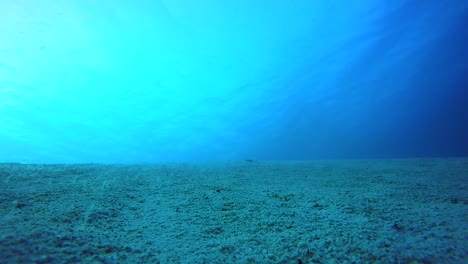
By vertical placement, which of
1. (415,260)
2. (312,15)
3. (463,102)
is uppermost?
(312,15)

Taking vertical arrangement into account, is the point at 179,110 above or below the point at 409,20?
below

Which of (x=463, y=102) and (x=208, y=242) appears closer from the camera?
(x=208, y=242)

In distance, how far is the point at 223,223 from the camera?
189 cm

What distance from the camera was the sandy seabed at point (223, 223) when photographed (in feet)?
4.51

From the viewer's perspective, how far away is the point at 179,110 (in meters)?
37.4

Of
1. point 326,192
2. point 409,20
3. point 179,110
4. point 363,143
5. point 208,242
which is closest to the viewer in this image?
point 208,242

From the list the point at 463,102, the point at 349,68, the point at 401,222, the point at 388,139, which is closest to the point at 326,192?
the point at 401,222

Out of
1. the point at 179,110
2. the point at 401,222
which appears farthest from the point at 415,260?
the point at 179,110

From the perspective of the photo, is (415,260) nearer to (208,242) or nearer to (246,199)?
(208,242)

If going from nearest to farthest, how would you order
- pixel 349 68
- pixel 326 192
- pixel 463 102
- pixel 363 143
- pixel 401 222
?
1. pixel 401 222
2. pixel 326 192
3. pixel 349 68
4. pixel 463 102
5. pixel 363 143

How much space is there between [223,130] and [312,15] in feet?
72.4

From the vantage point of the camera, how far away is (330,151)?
56.4 m

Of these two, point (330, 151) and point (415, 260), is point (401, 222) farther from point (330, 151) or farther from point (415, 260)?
point (330, 151)

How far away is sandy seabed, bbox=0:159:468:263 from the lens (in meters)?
1.38
